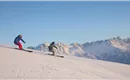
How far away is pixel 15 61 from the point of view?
71.9 feet

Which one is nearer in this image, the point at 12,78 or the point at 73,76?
the point at 12,78

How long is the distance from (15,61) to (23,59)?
1.41 meters

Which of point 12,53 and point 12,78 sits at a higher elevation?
point 12,53

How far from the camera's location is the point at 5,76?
58.2 ft

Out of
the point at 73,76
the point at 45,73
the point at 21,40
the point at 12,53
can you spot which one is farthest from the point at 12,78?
the point at 21,40

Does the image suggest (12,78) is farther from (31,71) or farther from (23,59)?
(23,59)

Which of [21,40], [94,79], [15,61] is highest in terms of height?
[21,40]

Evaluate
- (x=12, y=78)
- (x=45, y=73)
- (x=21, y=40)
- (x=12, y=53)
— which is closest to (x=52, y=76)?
(x=45, y=73)

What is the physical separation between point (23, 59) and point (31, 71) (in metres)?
3.61

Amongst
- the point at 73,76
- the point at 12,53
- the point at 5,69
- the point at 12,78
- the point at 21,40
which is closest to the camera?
the point at 12,78

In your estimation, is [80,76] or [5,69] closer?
[5,69]

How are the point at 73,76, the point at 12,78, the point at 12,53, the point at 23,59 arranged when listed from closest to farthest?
the point at 12,78, the point at 73,76, the point at 23,59, the point at 12,53

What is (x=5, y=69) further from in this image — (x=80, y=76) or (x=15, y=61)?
(x=80, y=76)

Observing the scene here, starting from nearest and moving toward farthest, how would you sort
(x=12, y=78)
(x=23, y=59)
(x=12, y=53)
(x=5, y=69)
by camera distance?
(x=12, y=78) < (x=5, y=69) < (x=23, y=59) < (x=12, y=53)
